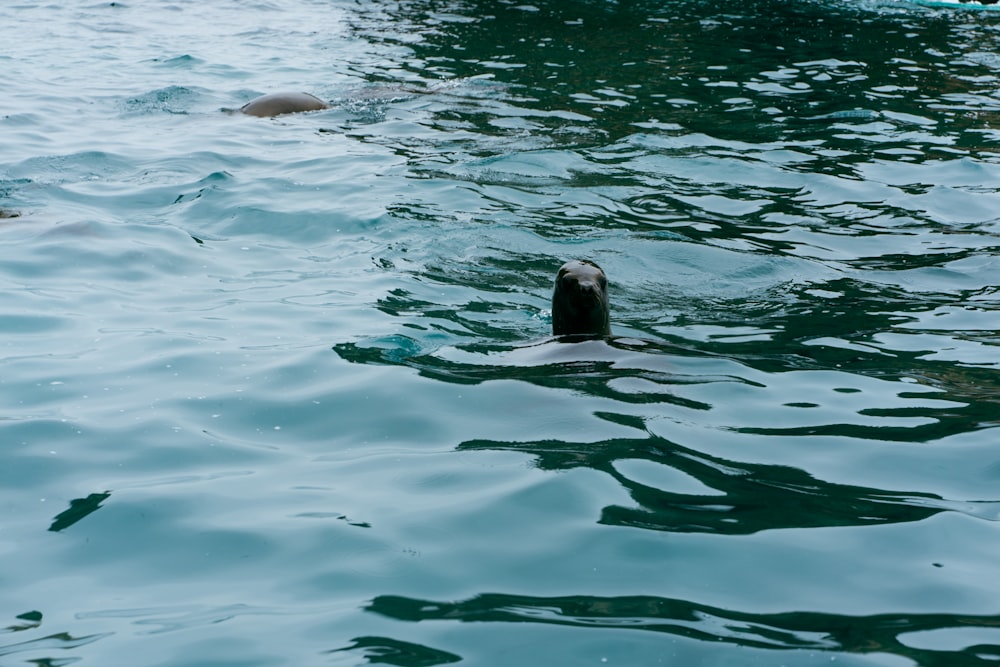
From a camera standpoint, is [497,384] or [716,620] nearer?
[716,620]

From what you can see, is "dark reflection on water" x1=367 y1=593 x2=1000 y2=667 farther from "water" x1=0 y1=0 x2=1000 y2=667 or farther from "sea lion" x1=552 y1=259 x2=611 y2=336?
"sea lion" x1=552 y1=259 x2=611 y2=336

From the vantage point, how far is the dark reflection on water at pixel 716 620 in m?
2.92

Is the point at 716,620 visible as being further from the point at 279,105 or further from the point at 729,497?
the point at 279,105

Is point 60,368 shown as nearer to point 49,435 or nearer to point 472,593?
point 49,435

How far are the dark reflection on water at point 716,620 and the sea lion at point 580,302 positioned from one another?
2.63 m

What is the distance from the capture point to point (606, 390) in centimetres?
500

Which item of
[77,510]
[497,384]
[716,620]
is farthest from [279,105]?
[716,620]

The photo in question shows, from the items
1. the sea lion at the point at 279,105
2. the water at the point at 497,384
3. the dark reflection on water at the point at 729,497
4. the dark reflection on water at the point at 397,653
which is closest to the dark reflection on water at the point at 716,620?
the water at the point at 497,384

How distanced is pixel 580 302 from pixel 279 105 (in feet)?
26.0

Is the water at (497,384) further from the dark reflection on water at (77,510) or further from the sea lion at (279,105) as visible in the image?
the sea lion at (279,105)

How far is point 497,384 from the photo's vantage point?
5.09 m

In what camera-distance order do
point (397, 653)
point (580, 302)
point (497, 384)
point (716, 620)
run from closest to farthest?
1. point (397, 653)
2. point (716, 620)
3. point (497, 384)
4. point (580, 302)

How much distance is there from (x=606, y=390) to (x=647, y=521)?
1.35 meters

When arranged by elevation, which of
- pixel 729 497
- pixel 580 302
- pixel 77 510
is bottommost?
pixel 77 510
